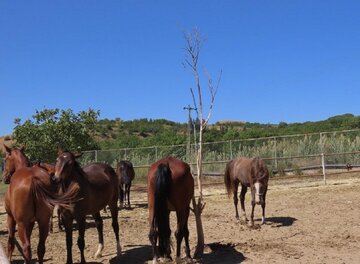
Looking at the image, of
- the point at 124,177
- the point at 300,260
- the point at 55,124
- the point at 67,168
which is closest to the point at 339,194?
the point at 124,177

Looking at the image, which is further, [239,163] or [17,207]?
[239,163]

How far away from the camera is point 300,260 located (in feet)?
24.3

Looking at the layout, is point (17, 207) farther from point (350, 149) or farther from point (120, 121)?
point (120, 121)

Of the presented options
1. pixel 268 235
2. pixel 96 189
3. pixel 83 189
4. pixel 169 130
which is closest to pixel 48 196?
pixel 83 189

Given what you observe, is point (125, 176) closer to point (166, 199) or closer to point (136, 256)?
point (136, 256)

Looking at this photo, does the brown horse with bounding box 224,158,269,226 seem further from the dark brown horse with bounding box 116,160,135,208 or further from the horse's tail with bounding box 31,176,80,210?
the horse's tail with bounding box 31,176,80,210

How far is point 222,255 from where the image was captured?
26.5 ft

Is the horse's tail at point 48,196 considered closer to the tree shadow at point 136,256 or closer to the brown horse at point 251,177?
the tree shadow at point 136,256

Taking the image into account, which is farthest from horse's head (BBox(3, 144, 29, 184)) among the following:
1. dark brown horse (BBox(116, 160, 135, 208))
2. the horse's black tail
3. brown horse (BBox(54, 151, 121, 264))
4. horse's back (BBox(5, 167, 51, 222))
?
dark brown horse (BBox(116, 160, 135, 208))

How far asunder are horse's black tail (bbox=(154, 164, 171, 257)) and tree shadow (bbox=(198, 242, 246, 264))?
919 millimetres

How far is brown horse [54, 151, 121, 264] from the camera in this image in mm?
7203

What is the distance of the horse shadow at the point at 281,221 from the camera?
436 inches

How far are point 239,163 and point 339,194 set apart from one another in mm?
5390

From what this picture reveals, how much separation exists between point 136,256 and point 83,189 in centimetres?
179
